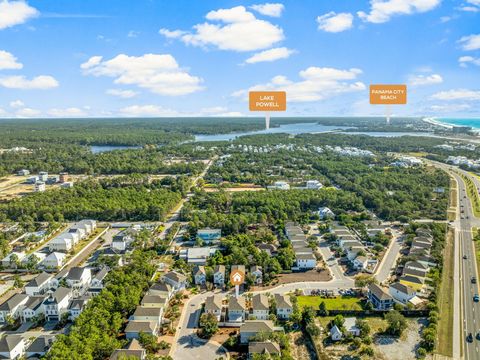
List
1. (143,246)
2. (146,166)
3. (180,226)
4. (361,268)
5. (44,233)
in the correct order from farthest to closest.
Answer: (146,166) → (180,226) → (44,233) → (143,246) → (361,268)

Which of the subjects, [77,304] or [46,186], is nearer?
[77,304]

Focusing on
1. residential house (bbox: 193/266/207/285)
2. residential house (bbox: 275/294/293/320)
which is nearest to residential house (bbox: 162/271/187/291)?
residential house (bbox: 193/266/207/285)

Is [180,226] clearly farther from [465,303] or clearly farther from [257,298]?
[465,303]

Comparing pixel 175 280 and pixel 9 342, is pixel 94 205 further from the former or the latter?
pixel 9 342

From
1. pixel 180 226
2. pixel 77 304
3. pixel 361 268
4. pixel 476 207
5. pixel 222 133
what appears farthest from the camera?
pixel 222 133

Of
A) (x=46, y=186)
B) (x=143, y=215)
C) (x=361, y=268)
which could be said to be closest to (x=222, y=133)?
(x=46, y=186)

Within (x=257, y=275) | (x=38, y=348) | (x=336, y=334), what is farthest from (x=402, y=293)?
(x=38, y=348)

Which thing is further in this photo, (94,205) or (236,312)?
(94,205)
